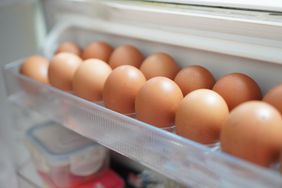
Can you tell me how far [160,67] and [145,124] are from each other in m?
0.19

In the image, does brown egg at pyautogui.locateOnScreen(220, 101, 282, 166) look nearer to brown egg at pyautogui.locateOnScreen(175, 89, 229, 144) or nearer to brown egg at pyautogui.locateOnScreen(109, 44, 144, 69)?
brown egg at pyautogui.locateOnScreen(175, 89, 229, 144)

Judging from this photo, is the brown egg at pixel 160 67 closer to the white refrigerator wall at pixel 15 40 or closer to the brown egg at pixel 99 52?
the brown egg at pixel 99 52

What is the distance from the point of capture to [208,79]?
713 millimetres

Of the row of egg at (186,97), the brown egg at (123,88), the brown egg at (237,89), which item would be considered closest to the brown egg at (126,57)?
the row of egg at (186,97)

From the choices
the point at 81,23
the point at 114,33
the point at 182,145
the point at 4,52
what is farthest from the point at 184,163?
the point at 4,52

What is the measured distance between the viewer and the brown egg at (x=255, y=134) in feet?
1.66

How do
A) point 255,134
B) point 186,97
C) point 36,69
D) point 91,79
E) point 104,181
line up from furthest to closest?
point 104,181, point 36,69, point 91,79, point 186,97, point 255,134

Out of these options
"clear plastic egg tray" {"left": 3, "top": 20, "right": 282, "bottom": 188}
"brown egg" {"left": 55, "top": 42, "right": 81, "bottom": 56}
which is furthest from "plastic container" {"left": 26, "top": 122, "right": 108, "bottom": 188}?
"brown egg" {"left": 55, "top": 42, "right": 81, "bottom": 56}

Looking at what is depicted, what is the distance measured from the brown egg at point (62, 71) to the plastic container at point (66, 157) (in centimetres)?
22

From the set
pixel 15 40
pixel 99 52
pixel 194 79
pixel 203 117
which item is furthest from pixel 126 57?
pixel 15 40

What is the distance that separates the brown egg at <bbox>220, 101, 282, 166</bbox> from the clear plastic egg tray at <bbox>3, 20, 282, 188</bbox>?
0.08 feet

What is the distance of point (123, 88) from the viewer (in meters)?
0.70

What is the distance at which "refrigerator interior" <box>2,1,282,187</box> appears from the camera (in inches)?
21.8

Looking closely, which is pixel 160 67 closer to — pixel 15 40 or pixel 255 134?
pixel 255 134
